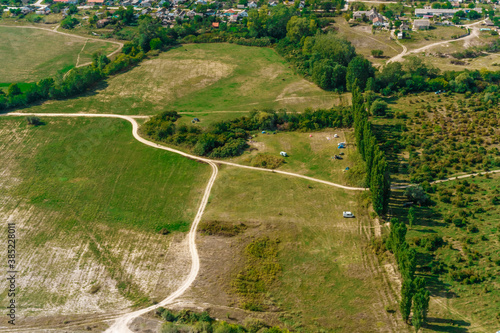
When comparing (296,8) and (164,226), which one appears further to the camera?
(296,8)

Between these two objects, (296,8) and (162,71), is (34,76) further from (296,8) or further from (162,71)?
(296,8)

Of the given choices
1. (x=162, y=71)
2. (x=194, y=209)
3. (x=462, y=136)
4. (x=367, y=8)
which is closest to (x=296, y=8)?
(x=367, y=8)

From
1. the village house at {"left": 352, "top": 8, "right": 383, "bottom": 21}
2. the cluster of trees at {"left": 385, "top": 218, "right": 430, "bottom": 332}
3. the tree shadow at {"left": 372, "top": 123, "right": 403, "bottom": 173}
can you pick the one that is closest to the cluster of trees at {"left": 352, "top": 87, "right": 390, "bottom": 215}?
the tree shadow at {"left": 372, "top": 123, "right": 403, "bottom": 173}

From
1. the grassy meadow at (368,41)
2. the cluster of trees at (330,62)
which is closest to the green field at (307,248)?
the cluster of trees at (330,62)

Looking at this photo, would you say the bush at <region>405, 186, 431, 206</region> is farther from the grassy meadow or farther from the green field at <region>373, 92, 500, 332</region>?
the grassy meadow

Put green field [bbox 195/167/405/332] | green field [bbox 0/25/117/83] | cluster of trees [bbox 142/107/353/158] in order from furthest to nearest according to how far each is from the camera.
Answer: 1. green field [bbox 0/25/117/83]
2. cluster of trees [bbox 142/107/353/158]
3. green field [bbox 195/167/405/332]

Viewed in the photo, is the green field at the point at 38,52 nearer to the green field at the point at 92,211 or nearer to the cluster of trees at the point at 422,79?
the green field at the point at 92,211
